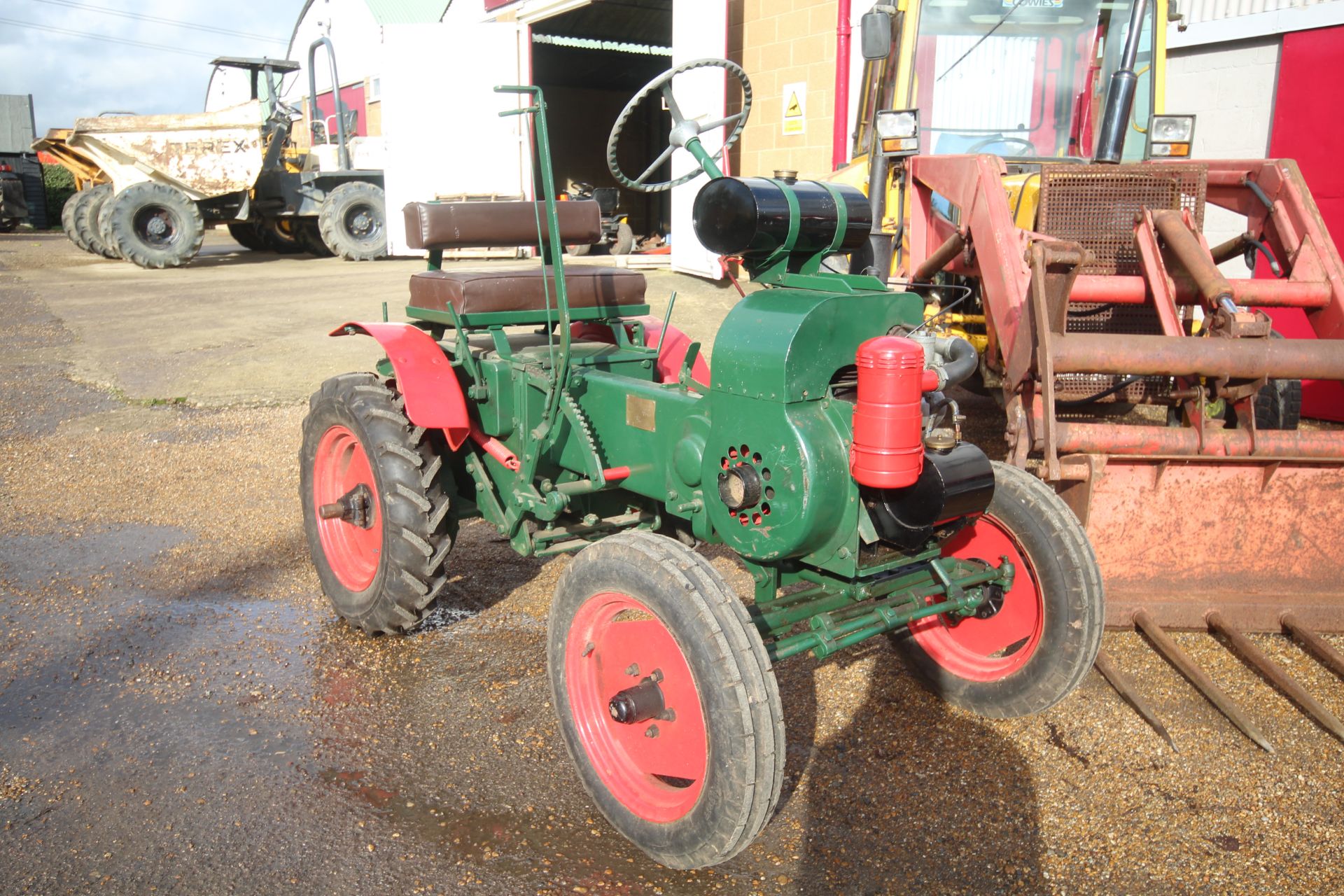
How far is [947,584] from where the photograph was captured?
8.16 feet

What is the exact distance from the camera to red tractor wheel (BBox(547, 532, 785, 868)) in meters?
1.96

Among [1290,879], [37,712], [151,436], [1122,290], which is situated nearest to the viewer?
[1290,879]

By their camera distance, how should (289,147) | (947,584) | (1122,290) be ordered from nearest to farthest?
(947,584)
(1122,290)
(289,147)

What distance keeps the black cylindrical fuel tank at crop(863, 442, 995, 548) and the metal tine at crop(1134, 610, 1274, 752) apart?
3.65ft

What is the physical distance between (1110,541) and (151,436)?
4990mm

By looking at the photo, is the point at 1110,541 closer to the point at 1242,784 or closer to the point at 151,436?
the point at 1242,784

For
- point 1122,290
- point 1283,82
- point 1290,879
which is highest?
point 1283,82

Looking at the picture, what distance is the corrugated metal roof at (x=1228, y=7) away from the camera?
702 centimetres

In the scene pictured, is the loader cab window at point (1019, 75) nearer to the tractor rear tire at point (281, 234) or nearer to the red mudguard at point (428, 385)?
the red mudguard at point (428, 385)

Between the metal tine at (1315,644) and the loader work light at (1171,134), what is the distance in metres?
2.59

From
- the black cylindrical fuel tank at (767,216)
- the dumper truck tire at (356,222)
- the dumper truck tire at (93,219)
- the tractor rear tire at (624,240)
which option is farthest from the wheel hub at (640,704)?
the dumper truck tire at (93,219)

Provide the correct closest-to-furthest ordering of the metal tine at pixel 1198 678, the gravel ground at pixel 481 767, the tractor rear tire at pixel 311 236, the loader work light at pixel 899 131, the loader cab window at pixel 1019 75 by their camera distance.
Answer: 1. the gravel ground at pixel 481 767
2. the metal tine at pixel 1198 678
3. the loader work light at pixel 899 131
4. the loader cab window at pixel 1019 75
5. the tractor rear tire at pixel 311 236

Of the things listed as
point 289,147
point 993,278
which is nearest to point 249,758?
point 993,278

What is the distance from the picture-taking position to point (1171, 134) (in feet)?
15.9
